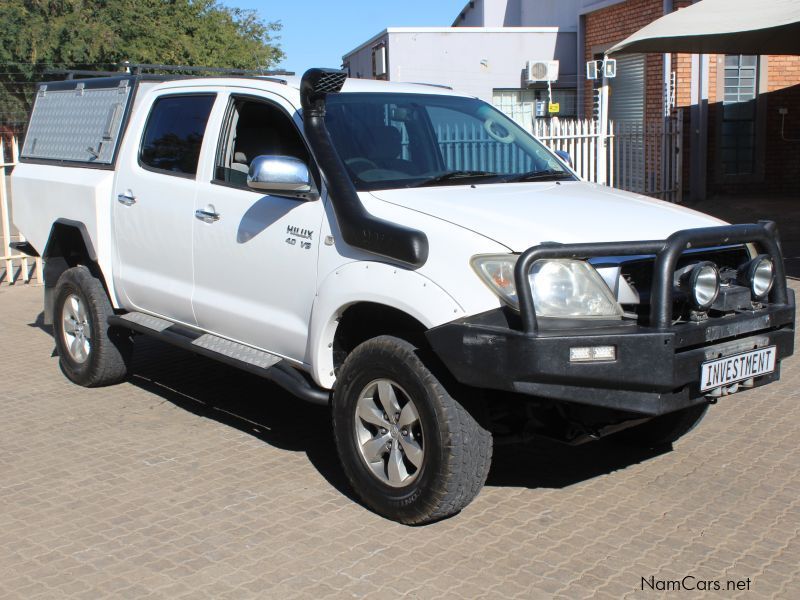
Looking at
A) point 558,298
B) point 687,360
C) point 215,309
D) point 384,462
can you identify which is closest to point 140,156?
point 215,309

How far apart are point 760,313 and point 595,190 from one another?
121 cm

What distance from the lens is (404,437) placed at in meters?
4.31

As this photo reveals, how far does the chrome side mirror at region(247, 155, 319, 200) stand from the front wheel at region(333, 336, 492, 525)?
92cm

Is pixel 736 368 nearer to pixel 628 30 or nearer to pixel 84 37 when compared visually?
pixel 628 30

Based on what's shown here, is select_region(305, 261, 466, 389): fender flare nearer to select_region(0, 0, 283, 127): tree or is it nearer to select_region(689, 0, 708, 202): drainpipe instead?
select_region(689, 0, 708, 202): drainpipe

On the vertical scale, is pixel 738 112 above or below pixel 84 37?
below

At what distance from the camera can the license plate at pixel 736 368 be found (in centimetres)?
399

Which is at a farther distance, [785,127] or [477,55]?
[477,55]

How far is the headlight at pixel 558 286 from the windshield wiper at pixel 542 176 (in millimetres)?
1301

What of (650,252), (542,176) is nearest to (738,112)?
(542,176)

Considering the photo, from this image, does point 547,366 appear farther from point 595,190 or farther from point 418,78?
point 418,78

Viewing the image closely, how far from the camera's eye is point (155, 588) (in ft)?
12.7

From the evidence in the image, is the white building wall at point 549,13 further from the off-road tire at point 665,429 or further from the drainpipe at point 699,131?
the off-road tire at point 665,429

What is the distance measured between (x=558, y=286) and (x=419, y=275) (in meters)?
0.61
